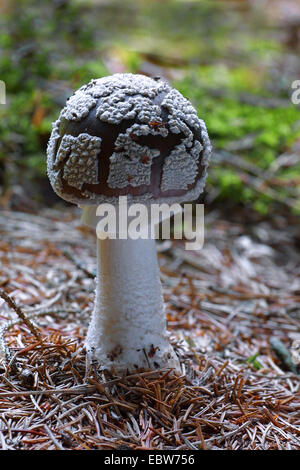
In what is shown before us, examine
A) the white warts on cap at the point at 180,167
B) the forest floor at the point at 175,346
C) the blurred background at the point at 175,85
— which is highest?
the blurred background at the point at 175,85

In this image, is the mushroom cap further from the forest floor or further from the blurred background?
the blurred background

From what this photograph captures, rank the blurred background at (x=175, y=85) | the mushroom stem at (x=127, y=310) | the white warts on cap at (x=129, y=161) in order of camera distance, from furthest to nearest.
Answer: the blurred background at (x=175, y=85) < the mushroom stem at (x=127, y=310) < the white warts on cap at (x=129, y=161)

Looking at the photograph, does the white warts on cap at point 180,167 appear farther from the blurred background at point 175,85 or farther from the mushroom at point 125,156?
the blurred background at point 175,85

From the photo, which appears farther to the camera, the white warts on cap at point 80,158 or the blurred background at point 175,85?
the blurred background at point 175,85

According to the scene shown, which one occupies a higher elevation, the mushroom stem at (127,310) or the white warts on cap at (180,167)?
the white warts on cap at (180,167)

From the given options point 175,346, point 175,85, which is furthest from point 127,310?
point 175,85

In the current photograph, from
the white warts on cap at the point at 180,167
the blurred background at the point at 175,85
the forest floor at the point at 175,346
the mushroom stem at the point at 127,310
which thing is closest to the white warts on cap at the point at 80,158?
the white warts on cap at the point at 180,167
